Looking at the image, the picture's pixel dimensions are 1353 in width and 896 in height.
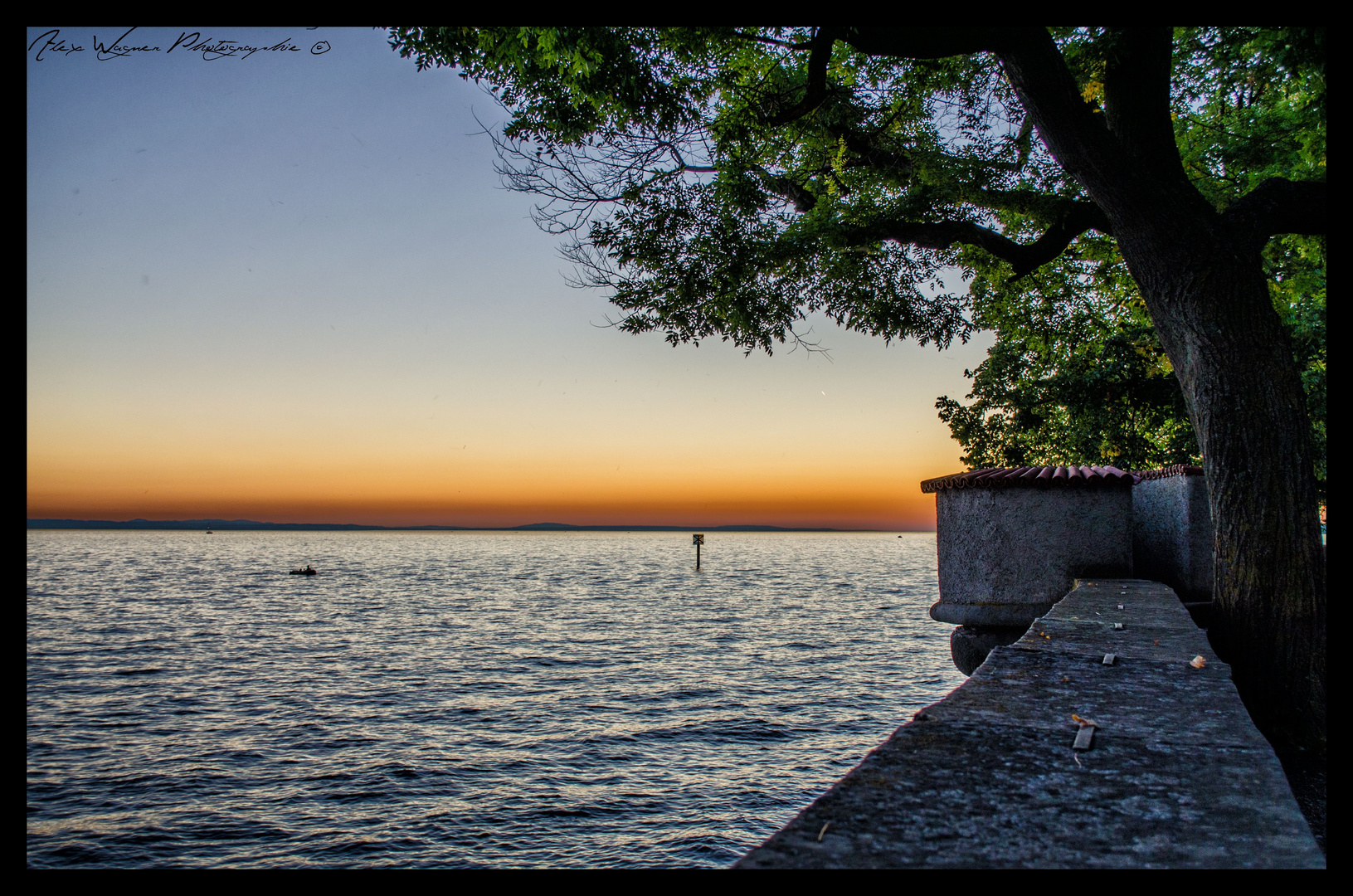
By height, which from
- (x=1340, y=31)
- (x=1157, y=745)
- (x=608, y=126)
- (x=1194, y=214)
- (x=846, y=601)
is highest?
→ (x=608, y=126)

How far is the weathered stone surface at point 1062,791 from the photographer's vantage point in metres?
1.90

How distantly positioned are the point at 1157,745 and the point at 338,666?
26132mm

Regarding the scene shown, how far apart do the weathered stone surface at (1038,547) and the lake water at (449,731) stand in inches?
202

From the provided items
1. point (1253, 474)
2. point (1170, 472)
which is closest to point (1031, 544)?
point (1170, 472)

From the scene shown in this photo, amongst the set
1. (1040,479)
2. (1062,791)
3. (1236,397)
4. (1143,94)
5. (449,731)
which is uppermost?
(1143,94)

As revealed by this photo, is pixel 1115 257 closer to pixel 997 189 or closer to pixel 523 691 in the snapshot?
pixel 997 189

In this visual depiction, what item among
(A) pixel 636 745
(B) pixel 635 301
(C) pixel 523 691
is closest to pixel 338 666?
(C) pixel 523 691

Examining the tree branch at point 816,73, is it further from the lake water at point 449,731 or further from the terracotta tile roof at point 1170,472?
the lake water at point 449,731

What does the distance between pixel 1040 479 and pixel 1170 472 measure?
238 centimetres

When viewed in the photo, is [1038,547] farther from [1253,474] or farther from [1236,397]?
[1236,397]

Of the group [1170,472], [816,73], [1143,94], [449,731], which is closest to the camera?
[1143,94]

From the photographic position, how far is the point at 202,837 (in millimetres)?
→ 11625

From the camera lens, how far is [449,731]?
1708cm

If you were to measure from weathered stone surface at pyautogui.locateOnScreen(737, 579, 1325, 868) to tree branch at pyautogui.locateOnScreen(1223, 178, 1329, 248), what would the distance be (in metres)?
4.85
